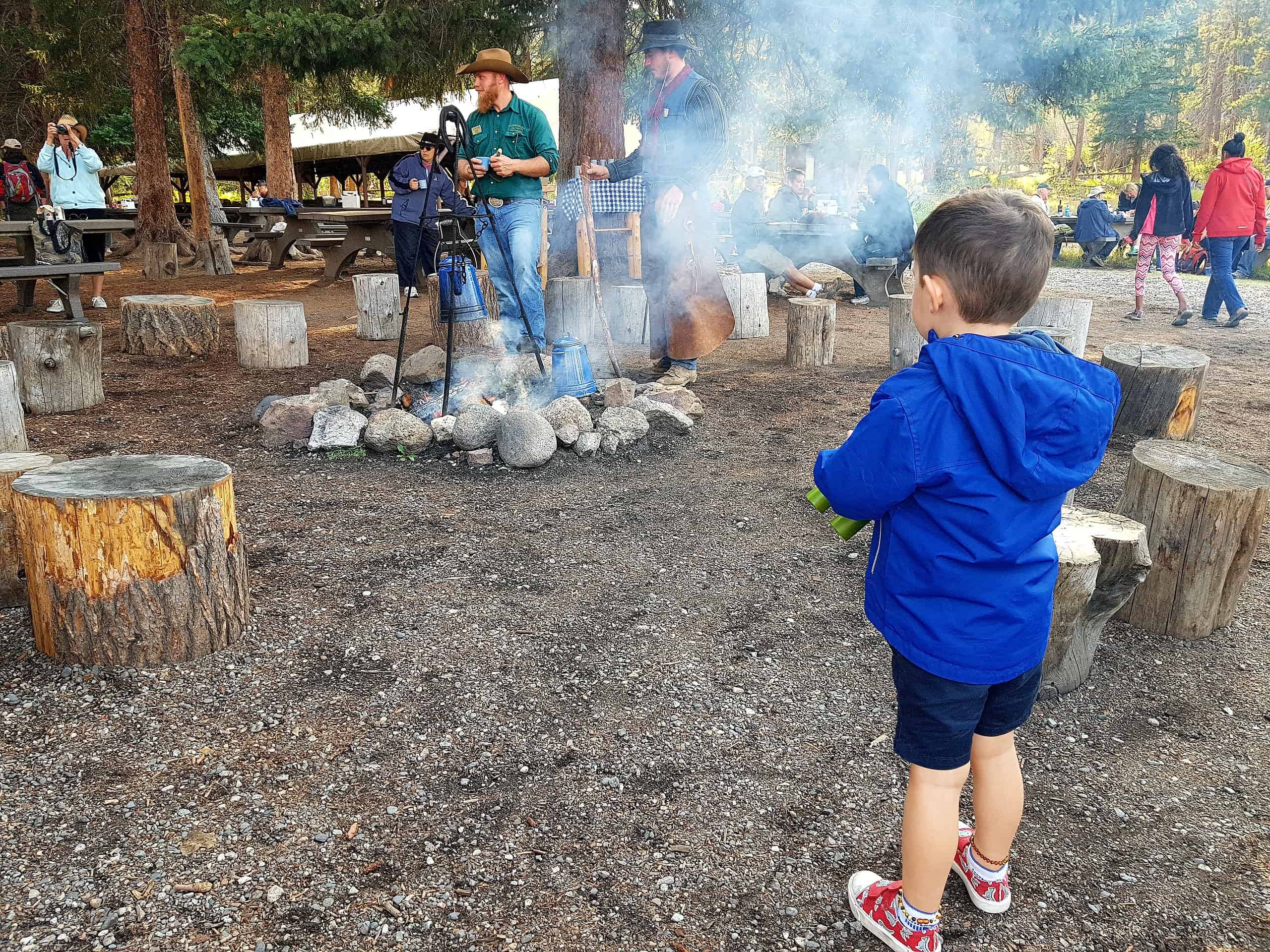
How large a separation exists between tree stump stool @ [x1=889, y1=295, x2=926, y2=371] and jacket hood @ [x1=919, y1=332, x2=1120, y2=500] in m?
5.77

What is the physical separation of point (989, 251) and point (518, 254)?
15.1 feet

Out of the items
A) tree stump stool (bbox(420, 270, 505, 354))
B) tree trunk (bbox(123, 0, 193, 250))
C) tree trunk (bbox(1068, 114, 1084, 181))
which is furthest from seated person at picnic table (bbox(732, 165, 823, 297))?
tree trunk (bbox(1068, 114, 1084, 181))

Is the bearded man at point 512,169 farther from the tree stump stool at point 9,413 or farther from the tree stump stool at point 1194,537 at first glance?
the tree stump stool at point 1194,537

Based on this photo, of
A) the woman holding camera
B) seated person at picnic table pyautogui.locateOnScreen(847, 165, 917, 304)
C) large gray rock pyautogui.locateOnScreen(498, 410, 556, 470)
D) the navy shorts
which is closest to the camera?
the navy shorts

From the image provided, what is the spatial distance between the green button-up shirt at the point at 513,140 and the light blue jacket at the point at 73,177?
6469mm

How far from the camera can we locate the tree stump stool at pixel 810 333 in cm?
743

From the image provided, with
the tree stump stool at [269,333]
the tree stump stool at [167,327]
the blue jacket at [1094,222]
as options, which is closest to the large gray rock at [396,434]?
the tree stump stool at [269,333]

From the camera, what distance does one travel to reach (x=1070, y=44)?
8.06 metres

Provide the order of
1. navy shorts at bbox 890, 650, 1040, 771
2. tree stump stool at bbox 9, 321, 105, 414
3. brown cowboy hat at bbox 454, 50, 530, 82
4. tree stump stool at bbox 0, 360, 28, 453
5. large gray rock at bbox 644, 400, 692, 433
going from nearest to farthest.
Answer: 1. navy shorts at bbox 890, 650, 1040, 771
2. tree stump stool at bbox 0, 360, 28, 453
3. large gray rock at bbox 644, 400, 692, 433
4. tree stump stool at bbox 9, 321, 105, 414
5. brown cowboy hat at bbox 454, 50, 530, 82

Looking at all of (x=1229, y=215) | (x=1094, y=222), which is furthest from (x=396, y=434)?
(x=1094, y=222)

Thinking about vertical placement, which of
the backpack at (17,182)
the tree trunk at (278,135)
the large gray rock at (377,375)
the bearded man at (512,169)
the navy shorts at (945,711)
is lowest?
the navy shorts at (945,711)

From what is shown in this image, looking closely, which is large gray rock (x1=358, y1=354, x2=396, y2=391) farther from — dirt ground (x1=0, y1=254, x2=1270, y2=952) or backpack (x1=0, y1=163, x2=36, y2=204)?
backpack (x1=0, y1=163, x2=36, y2=204)

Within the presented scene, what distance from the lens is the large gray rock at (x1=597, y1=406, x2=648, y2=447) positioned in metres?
5.08

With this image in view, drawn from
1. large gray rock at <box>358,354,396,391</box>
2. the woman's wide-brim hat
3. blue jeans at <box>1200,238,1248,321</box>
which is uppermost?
the woman's wide-brim hat
